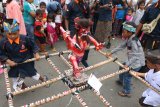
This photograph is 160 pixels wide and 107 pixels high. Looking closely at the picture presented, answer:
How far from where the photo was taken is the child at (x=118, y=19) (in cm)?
672

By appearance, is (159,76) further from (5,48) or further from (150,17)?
(5,48)

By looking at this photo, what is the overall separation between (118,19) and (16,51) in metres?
4.03

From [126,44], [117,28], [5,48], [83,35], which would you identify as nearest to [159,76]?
[126,44]

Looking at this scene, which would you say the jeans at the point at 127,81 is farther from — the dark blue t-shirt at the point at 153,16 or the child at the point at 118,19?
the child at the point at 118,19

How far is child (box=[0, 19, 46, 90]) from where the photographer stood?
3.40m

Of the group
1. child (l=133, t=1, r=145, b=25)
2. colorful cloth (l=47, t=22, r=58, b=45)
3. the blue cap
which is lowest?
colorful cloth (l=47, t=22, r=58, b=45)

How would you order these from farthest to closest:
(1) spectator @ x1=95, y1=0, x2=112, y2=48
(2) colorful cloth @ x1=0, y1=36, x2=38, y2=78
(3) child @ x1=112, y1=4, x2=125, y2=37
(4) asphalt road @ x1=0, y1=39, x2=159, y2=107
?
(3) child @ x1=112, y1=4, x2=125, y2=37 < (1) spectator @ x1=95, y1=0, x2=112, y2=48 < (4) asphalt road @ x1=0, y1=39, x2=159, y2=107 < (2) colorful cloth @ x1=0, y1=36, x2=38, y2=78

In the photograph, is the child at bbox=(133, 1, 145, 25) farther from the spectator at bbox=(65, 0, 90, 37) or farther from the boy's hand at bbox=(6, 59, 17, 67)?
the boy's hand at bbox=(6, 59, 17, 67)

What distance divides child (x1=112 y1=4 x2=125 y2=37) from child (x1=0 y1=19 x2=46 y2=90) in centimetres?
363

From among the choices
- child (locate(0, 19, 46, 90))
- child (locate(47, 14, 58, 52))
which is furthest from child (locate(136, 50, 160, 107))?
child (locate(47, 14, 58, 52))

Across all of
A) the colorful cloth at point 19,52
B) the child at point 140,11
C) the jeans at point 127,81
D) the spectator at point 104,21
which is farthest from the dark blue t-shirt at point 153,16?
the colorful cloth at point 19,52

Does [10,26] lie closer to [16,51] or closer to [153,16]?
[16,51]

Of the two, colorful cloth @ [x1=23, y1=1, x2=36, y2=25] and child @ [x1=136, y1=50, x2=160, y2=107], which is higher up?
colorful cloth @ [x1=23, y1=1, x2=36, y2=25]

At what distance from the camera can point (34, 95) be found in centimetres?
413
